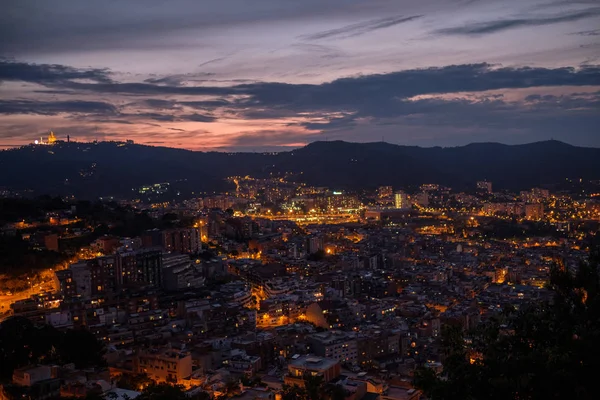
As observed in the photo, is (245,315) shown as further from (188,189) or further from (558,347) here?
(188,189)

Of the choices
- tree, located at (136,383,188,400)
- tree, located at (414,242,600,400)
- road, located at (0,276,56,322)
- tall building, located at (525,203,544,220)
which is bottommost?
tall building, located at (525,203,544,220)

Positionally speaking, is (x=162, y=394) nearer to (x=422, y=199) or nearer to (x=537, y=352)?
(x=537, y=352)

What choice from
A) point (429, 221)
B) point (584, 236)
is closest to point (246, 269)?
point (584, 236)

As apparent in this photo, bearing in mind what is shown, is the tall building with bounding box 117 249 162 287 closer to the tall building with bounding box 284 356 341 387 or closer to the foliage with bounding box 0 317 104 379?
the foliage with bounding box 0 317 104 379

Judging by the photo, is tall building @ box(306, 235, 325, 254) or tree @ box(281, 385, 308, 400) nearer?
tree @ box(281, 385, 308, 400)

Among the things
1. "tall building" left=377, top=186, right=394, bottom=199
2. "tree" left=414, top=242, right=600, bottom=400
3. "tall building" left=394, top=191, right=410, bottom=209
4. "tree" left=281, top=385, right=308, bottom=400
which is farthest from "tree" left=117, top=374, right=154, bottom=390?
"tall building" left=377, top=186, right=394, bottom=199

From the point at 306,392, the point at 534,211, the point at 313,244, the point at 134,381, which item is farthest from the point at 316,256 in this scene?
the point at 534,211
